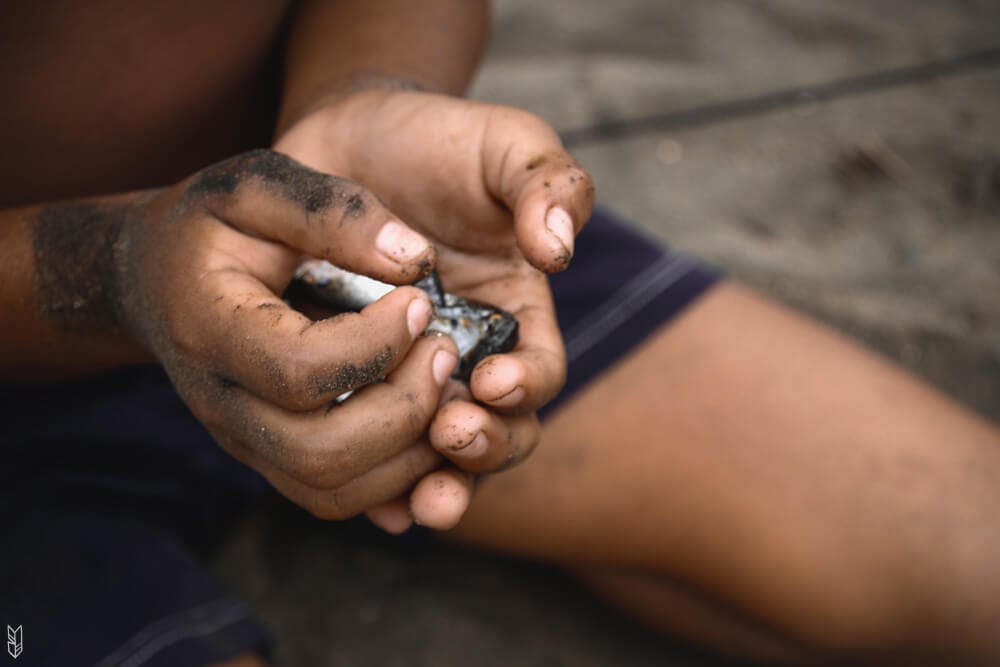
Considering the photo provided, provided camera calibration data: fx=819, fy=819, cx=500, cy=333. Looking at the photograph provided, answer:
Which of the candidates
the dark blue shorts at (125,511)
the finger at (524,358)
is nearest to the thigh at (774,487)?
the dark blue shorts at (125,511)

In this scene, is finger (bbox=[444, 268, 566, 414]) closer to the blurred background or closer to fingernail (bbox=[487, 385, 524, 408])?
fingernail (bbox=[487, 385, 524, 408])

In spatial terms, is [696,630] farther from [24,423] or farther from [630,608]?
[24,423]

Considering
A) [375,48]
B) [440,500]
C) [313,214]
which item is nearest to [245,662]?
[440,500]

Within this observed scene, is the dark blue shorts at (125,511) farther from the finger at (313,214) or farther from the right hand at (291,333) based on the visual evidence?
the finger at (313,214)

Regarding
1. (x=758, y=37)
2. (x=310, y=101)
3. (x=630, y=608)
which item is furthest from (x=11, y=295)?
(x=758, y=37)

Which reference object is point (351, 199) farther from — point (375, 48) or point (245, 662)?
point (245, 662)

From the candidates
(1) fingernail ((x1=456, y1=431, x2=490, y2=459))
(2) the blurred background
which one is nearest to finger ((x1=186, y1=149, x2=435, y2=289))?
(1) fingernail ((x1=456, y1=431, x2=490, y2=459))
